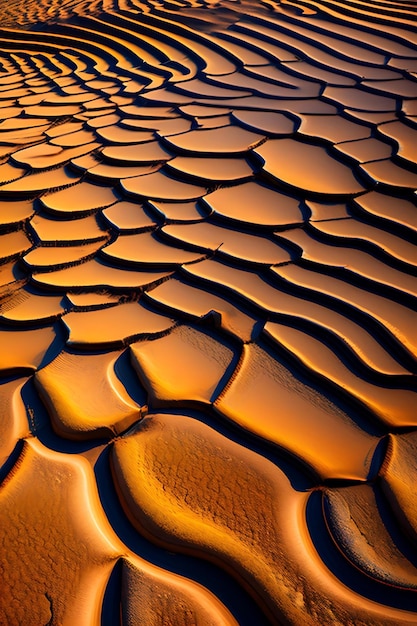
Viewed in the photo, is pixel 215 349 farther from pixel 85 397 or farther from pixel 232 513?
pixel 232 513

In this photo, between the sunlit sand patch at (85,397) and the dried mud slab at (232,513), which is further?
the sunlit sand patch at (85,397)

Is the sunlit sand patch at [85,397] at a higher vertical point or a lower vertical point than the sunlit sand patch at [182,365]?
lower

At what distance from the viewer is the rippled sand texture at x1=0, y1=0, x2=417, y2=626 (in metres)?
0.92

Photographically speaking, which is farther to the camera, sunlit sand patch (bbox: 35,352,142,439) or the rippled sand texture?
sunlit sand patch (bbox: 35,352,142,439)

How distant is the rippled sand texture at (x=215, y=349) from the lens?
36.4 inches

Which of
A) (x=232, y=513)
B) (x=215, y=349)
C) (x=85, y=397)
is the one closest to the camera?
(x=232, y=513)

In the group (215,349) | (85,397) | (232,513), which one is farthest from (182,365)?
(232,513)

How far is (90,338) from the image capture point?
1.43 metres

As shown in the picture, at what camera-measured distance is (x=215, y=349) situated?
54.6 inches

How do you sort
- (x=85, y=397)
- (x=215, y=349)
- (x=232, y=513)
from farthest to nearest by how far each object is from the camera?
(x=215, y=349) → (x=85, y=397) → (x=232, y=513)

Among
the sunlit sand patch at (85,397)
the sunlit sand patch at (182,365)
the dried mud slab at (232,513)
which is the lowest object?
the dried mud slab at (232,513)

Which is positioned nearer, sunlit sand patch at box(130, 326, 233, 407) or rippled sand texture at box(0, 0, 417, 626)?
rippled sand texture at box(0, 0, 417, 626)

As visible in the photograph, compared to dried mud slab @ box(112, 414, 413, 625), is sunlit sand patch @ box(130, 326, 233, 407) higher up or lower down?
higher up

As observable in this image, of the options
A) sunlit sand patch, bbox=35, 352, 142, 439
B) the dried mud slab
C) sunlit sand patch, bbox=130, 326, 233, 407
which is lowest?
the dried mud slab
